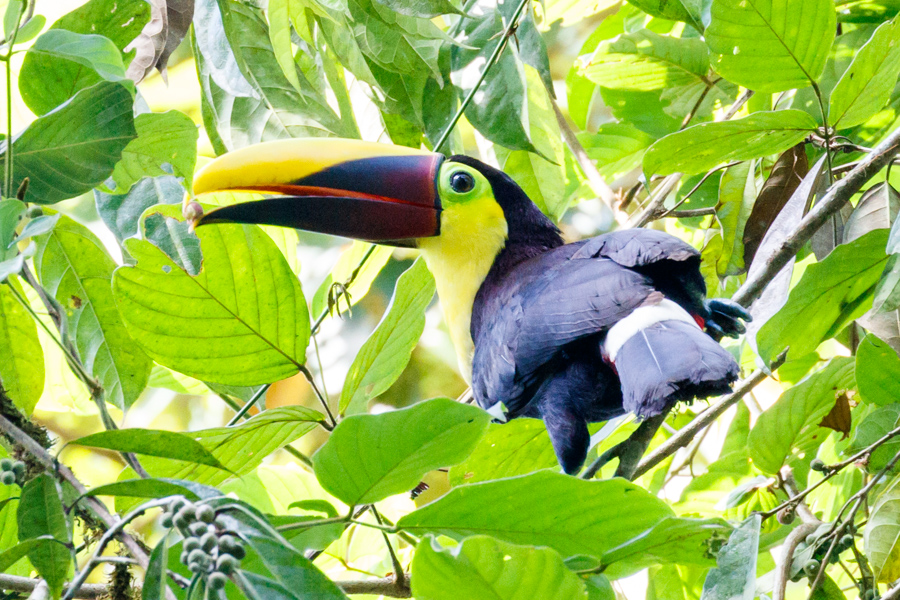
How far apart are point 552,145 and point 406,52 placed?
388mm

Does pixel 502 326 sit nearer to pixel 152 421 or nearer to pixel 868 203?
pixel 868 203

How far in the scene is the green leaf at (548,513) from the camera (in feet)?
2.83

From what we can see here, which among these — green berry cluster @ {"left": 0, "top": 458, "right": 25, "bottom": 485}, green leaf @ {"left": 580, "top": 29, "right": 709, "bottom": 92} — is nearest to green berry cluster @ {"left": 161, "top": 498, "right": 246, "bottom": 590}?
green berry cluster @ {"left": 0, "top": 458, "right": 25, "bottom": 485}

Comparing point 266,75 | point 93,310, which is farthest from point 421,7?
point 93,310

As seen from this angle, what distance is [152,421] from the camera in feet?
16.8

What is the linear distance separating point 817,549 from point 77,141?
126 centimetres

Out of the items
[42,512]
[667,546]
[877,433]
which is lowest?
[877,433]

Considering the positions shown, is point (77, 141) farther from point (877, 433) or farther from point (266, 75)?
point (877, 433)

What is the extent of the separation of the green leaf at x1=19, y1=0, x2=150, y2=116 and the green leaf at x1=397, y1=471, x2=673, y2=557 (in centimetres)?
90

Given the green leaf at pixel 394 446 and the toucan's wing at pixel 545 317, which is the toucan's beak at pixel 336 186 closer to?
the toucan's wing at pixel 545 317

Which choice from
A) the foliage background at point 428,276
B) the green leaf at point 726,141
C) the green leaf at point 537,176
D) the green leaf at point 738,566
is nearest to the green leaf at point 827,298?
the foliage background at point 428,276

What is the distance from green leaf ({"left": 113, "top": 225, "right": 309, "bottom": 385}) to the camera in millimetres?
1104

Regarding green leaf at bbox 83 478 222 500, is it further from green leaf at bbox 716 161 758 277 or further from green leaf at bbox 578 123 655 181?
green leaf at bbox 578 123 655 181

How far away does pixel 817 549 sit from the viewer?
1.37m
